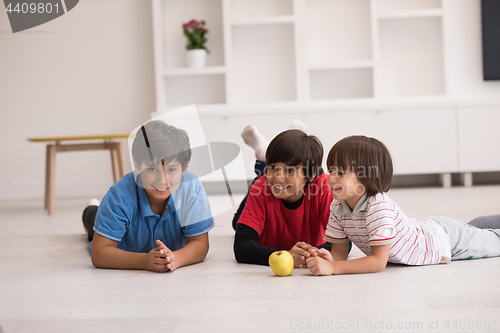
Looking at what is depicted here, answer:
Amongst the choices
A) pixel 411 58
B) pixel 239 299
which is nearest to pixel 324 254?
pixel 239 299

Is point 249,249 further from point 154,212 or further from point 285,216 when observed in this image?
point 154,212

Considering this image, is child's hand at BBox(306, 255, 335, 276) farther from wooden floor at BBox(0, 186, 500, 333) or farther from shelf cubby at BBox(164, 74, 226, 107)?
shelf cubby at BBox(164, 74, 226, 107)

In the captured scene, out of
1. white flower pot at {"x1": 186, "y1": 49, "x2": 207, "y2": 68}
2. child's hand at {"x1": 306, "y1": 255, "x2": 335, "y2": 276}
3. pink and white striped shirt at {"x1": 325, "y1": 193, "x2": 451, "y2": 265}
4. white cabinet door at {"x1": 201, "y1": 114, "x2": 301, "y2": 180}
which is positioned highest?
white flower pot at {"x1": 186, "y1": 49, "x2": 207, "y2": 68}

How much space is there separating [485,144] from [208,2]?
2272mm

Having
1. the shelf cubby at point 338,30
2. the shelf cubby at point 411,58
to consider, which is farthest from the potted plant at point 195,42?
the shelf cubby at point 411,58

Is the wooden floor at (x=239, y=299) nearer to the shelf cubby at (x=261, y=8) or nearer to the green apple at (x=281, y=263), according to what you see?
the green apple at (x=281, y=263)

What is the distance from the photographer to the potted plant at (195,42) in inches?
137

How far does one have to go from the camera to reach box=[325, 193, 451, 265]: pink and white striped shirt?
1084mm

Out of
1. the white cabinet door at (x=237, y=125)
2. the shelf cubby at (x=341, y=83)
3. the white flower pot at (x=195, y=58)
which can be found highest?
the white flower pot at (x=195, y=58)

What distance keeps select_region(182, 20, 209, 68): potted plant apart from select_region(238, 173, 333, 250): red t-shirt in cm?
235

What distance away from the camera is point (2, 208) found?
3170mm

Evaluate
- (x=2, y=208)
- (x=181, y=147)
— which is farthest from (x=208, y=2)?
(x=181, y=147)

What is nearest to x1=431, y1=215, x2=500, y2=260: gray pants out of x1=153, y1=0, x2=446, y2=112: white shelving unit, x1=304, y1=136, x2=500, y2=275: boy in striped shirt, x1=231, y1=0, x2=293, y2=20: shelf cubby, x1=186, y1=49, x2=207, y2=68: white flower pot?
x1=304, y1=136, x2=500, y2=275: boy in striped shirt

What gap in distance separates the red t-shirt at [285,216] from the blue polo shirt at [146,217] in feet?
0.41
